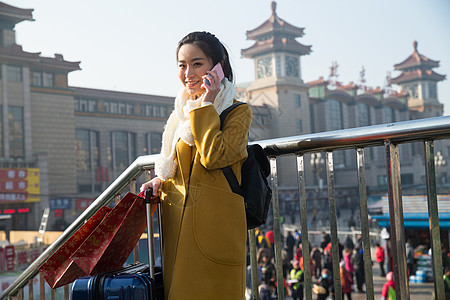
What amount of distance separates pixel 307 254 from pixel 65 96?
26796 mm

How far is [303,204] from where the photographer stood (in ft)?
5.47

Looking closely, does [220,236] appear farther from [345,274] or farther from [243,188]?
[345,274]

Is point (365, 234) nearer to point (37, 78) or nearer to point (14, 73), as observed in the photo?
point (14, 73)

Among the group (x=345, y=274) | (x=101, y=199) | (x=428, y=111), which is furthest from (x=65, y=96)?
(x=428, y=111)

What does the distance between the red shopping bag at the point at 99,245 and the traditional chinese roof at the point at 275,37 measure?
46.8 meters

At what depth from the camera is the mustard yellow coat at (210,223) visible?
1.37 meters

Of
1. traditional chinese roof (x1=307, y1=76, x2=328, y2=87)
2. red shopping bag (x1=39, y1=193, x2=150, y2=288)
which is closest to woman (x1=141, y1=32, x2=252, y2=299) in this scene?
red shopping bag (x1=39, y1=193, x2=150, y2=288)

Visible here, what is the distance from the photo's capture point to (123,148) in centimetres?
3105

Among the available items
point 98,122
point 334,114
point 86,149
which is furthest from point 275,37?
point 86,149

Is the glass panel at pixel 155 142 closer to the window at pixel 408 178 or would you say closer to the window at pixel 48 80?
the window at pixel 48 80

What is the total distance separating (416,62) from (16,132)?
52287 mm

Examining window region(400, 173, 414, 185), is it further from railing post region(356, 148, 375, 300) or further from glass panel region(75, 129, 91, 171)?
railing post region(356, 148, 375, 300)

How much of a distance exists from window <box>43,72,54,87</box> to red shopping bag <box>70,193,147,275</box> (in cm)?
2604

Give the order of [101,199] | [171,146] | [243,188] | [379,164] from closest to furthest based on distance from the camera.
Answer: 1. [243,188]
2. [171,146]
3. [101,199]
4. [379,164]
